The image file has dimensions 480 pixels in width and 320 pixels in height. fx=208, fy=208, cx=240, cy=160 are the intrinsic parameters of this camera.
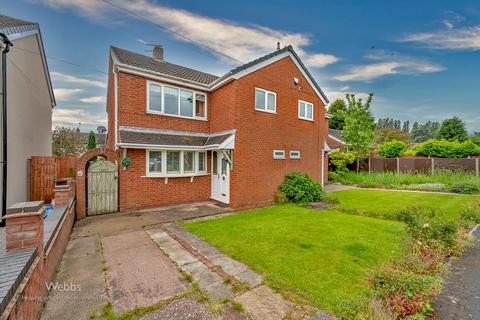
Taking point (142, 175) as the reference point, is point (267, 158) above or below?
above

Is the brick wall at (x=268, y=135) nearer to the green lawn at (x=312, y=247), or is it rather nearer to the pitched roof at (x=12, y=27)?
the green lawn at (x=312, y=247)

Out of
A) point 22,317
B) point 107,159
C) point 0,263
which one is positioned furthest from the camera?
point 107,159

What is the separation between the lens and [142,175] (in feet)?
30.1

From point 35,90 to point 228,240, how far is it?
1181 centimetres

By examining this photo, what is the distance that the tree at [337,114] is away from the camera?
36181 mm

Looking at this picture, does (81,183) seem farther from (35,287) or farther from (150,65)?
(150,65)

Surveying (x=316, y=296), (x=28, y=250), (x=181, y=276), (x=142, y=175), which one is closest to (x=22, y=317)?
(x=28, y=250)

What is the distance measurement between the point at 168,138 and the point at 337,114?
1361 inches

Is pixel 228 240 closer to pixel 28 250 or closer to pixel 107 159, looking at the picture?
pixel 28 250

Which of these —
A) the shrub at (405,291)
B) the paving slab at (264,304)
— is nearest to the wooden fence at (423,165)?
the shrub at (405,291)

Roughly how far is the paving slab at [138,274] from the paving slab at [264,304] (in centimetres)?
115

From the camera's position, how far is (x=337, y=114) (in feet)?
120

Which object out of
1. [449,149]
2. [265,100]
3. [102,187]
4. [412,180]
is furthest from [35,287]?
[449,149]

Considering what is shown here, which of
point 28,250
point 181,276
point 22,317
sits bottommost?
point 181,276
